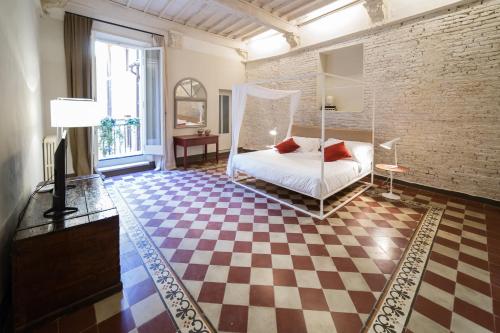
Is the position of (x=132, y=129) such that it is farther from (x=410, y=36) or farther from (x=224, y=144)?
(x=410, y=36)

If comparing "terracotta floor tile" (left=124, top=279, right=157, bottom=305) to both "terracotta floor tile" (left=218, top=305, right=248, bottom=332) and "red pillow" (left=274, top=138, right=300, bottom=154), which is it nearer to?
"terracotta floor tile" (left=218, top=305, right=248, bottom=332)

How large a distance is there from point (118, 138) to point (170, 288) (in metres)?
6.60

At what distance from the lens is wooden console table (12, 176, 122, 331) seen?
5.13 ft

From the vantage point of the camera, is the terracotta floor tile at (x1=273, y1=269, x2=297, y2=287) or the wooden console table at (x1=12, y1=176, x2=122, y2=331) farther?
the terracotta floor tile at (x1=273, y1=269, x2=297, y2=287)

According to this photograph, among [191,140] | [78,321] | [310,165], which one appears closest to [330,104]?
[310,165]

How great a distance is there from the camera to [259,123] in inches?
319

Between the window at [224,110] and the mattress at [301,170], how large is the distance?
328 centimetres

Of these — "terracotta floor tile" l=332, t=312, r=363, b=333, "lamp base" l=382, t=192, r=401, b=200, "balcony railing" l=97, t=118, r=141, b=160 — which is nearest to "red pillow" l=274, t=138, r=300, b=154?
"lamp base" l=382, t=192, r=401, b=200

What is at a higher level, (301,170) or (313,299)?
(301,170)

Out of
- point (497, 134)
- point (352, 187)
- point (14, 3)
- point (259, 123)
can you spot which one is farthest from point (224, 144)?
point (497, 134)

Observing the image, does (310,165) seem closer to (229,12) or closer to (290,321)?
(290,321)

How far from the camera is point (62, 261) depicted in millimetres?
1707

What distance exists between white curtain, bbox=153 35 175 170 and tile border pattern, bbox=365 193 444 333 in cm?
538

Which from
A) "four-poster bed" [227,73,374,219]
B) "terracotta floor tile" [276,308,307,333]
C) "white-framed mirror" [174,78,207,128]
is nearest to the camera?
"terracotta floor tile" [276,308,307,333]
